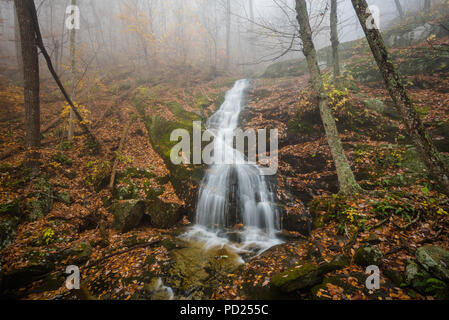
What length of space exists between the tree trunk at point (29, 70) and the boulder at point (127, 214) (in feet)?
13.0

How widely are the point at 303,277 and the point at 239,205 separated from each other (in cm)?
439

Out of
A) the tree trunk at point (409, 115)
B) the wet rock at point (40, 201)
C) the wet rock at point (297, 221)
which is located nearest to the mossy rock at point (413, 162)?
the tree trunk at point (409, 115)

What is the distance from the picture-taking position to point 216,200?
8102 millimetres

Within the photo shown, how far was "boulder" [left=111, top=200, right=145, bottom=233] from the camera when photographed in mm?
6730

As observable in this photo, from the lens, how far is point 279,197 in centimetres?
759

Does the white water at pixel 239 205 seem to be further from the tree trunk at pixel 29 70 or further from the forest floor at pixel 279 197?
the tree trunk at pixel 29 70

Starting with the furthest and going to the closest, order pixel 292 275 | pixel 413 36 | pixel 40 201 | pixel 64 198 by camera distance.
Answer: pixel 413 36
pixel 64 198
pixel 40 201
pixel 292 275

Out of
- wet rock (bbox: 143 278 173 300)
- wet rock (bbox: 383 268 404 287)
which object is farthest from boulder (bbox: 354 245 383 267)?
wet rock (bbox: 143 278 173 300)

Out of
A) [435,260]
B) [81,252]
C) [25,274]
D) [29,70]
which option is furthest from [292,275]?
[29,70]

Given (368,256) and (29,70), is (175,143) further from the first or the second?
(368,256)

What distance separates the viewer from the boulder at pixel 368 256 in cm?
376

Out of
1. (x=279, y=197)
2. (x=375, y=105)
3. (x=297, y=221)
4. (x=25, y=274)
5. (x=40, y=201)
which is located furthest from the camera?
(x=375, y=105)
